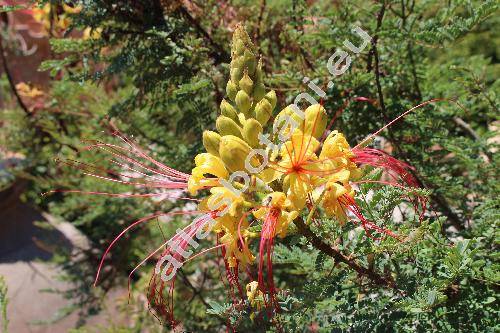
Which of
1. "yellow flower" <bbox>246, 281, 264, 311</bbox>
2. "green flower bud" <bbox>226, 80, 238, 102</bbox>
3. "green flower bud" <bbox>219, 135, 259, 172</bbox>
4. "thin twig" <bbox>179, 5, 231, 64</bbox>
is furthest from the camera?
"thin twig" <bbox>179, 5, 231, 64</bbox>

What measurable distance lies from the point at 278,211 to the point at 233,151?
175 mm

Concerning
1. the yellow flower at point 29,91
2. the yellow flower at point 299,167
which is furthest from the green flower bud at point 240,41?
the yellow flower at point 29,91

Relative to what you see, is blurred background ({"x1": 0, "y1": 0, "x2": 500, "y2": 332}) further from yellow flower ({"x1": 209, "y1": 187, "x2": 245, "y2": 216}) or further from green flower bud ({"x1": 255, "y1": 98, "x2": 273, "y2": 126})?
green flower bud ({"x1": 255, "y1": 98, "x2": 273, "y2": 126})

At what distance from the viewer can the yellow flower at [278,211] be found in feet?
3.57

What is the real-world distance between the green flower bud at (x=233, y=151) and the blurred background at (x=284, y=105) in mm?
292

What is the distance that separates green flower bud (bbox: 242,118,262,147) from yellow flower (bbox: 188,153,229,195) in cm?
9

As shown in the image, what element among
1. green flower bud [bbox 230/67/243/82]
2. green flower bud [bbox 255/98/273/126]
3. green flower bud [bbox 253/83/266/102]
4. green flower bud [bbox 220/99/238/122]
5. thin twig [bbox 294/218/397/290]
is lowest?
thin twig [bbox 294/218/397/290]

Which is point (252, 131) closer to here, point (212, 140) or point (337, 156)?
point (212, 140)

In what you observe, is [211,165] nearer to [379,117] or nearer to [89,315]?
[379,117]

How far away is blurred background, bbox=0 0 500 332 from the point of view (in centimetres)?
131

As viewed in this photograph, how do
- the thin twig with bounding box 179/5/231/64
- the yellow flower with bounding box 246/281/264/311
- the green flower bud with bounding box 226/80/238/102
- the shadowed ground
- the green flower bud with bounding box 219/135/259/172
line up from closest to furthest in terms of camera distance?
the green flower bud with bounding box 219/135/259/172, the green flower bud with bounding box 226/80/238/102, the yellow flower with bounding box 246/281/264/311, the thin twig with bounding box 179/5/231/64, the shadowed ground

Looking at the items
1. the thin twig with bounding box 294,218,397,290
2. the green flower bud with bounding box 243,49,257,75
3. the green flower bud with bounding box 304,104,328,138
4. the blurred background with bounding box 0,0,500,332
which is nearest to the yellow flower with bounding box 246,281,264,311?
the blurred background with bounding box 0,0,500,332

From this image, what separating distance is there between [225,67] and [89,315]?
7.51 feet

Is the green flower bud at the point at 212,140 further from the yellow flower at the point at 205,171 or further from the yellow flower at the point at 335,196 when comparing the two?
the yellow flower at the point at 335,196
